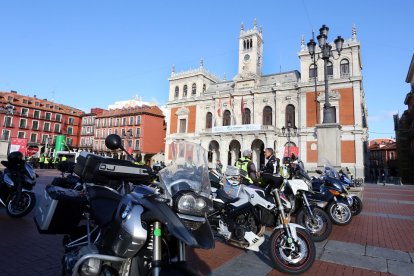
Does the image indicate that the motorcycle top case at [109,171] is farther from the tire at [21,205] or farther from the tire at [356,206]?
the tire at [356,206]

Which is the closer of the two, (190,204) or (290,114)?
(190,204)

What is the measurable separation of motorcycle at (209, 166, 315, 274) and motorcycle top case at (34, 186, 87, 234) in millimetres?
1959

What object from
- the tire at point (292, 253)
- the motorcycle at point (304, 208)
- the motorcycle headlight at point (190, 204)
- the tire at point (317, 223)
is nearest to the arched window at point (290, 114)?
the motorcycle at point (304, 208)

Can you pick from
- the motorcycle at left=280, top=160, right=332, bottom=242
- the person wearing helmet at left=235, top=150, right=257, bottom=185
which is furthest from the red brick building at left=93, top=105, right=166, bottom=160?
the motorcycle at left=280, top=160, right=332, bottom=242

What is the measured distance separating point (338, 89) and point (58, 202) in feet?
104

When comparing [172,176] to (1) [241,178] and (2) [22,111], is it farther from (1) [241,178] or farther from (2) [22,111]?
(2) [22,111]

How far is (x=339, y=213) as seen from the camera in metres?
5.98

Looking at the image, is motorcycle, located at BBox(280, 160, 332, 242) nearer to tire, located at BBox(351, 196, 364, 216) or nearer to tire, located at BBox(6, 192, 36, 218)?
tire, located at BBox(351, 196, 364, 216)

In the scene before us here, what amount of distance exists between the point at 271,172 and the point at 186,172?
144 inches

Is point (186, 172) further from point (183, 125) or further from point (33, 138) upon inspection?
point (33, 138)

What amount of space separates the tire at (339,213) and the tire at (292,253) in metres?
3.14

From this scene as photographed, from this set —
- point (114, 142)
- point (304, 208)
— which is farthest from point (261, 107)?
point (114, 142)

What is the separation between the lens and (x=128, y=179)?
8.48 feet

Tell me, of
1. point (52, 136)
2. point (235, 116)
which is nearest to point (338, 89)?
point (235, 116)
